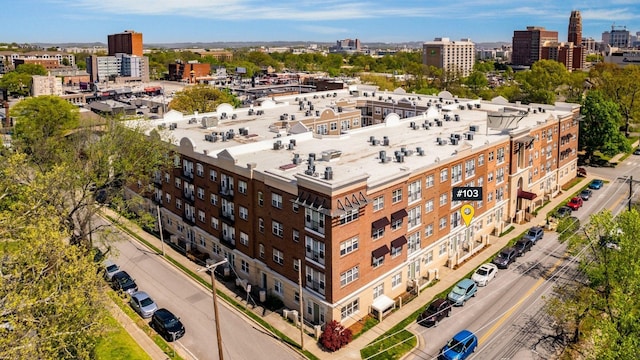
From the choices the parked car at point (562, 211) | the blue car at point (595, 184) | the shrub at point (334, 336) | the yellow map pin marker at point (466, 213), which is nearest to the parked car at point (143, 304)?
the shrub at point (334, 336)

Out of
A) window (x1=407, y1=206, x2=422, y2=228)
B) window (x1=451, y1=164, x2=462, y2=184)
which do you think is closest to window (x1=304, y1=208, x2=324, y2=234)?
window (x1=407, y1=206, x2=422, y2=228)

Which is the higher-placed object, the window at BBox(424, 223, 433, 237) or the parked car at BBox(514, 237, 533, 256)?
the window at BBox(424, 223, 433, 237)

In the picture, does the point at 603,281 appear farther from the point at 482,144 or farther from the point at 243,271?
the point at 243,271

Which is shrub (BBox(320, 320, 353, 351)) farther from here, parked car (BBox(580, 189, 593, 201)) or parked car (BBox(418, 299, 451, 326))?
parked car (BBox(580, 189, 593, 201))

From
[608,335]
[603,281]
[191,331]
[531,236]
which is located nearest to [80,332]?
[191,331]

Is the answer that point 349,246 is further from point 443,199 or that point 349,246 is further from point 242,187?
point 443,199

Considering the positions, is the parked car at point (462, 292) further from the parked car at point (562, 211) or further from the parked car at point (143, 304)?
the parked car at point (143, 304)
